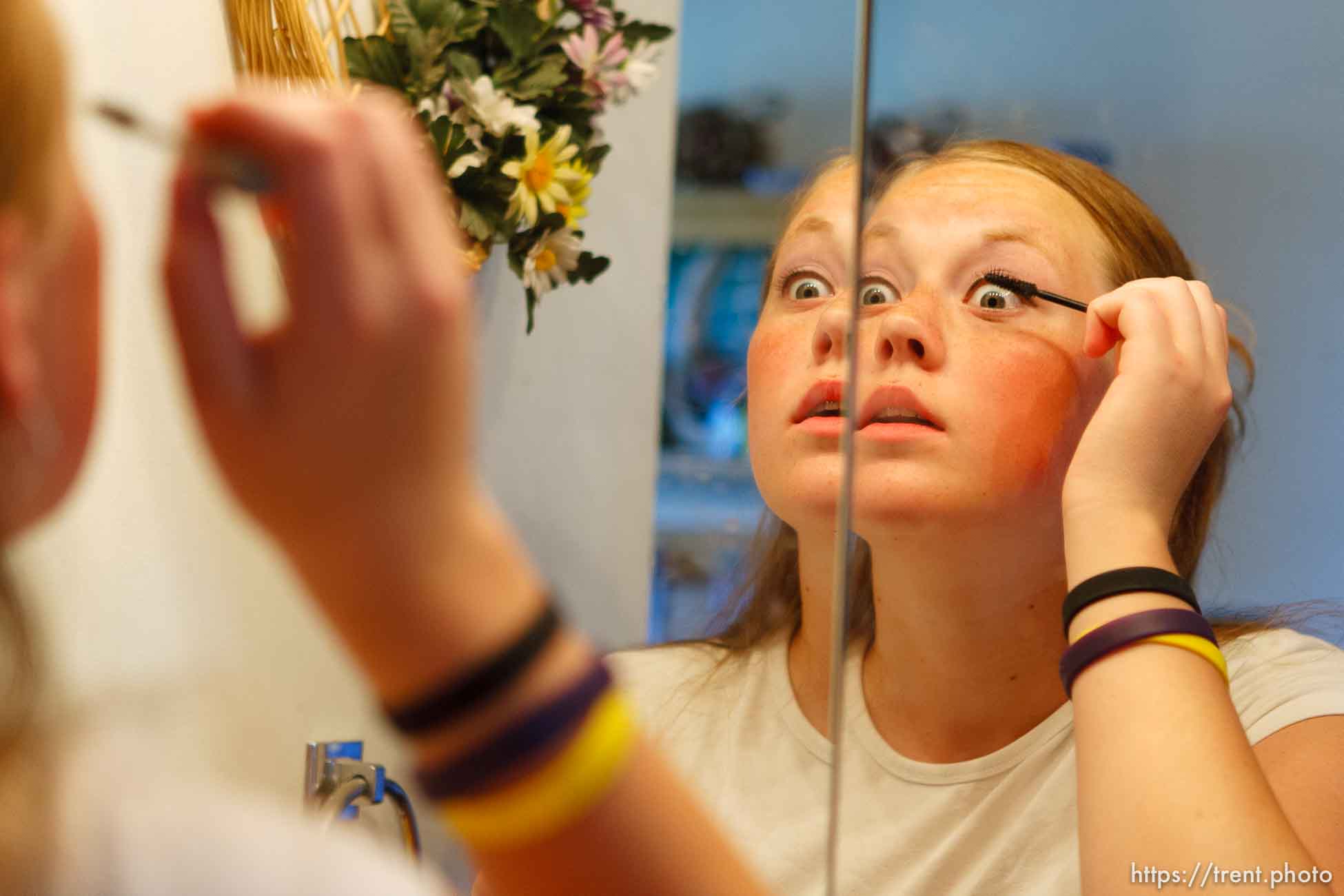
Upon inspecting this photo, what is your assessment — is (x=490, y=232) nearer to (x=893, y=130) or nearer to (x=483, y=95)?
(x=483, y=95)

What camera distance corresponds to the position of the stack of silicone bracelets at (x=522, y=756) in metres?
0.31

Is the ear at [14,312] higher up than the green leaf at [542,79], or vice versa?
the green leaf at [542,79]

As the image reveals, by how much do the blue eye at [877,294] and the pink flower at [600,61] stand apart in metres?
0.17

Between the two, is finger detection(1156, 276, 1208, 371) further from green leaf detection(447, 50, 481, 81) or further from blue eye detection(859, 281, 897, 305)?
green leaf detection(447, 50, 481, 81)

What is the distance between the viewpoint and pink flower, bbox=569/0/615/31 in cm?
50

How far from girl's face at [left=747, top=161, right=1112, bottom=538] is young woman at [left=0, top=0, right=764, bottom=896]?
0.23 meters

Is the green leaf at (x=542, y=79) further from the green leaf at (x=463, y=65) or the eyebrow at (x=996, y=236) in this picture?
the eyebrow at (x=996, y=236)

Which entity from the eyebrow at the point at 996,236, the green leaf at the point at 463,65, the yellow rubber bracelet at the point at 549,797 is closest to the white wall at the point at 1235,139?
the eyebrow at the point at 996,236

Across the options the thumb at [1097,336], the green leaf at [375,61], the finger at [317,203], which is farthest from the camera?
the thumb at [1097,336]

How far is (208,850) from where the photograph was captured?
1.02 ft

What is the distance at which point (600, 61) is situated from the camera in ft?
1.62

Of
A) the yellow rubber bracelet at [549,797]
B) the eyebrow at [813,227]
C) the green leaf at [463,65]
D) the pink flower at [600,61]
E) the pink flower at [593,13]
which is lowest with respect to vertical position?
the yellow rubber bracelet at [549,797]

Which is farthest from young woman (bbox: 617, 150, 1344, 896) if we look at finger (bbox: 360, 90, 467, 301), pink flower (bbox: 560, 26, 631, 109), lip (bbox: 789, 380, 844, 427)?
finger (bbox: 360, 90, 467, 301)

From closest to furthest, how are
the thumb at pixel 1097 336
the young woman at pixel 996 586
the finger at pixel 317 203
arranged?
the finger at pixel 317 203, the young woman at pixel 996 586, the thumb at pixel 1097 336
